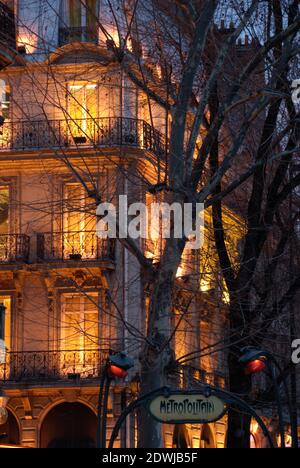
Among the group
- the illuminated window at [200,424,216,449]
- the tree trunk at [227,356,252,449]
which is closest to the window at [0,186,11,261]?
the illuminated window at [200,424,216,449]

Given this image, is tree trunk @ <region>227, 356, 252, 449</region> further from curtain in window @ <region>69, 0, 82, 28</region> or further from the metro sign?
curtain in window @ <region>69, 0, 82, 28</region>

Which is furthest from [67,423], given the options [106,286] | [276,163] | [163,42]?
[163,42]

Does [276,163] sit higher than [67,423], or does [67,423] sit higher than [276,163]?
[276,163]

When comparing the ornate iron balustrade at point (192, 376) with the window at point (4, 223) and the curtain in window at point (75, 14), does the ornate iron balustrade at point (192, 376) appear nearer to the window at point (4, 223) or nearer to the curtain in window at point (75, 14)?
the window at point (4, 223)

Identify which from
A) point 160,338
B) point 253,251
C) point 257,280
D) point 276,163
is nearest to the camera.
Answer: point 160,338

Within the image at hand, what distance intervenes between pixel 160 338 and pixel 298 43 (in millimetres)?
6079

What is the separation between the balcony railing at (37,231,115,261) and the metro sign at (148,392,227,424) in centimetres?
1991

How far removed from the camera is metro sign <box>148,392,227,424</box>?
15.6 metres

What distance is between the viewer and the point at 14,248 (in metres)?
36.0

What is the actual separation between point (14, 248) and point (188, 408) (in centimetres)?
2091

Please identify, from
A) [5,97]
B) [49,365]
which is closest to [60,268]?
[49,365]

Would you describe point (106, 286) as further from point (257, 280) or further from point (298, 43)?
point (298, 43)

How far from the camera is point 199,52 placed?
18469mm

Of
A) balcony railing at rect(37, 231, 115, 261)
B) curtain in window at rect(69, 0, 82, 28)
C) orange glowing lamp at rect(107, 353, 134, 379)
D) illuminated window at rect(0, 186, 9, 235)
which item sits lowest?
orange glowing lamp at rect(107, 353, 134, 379)
